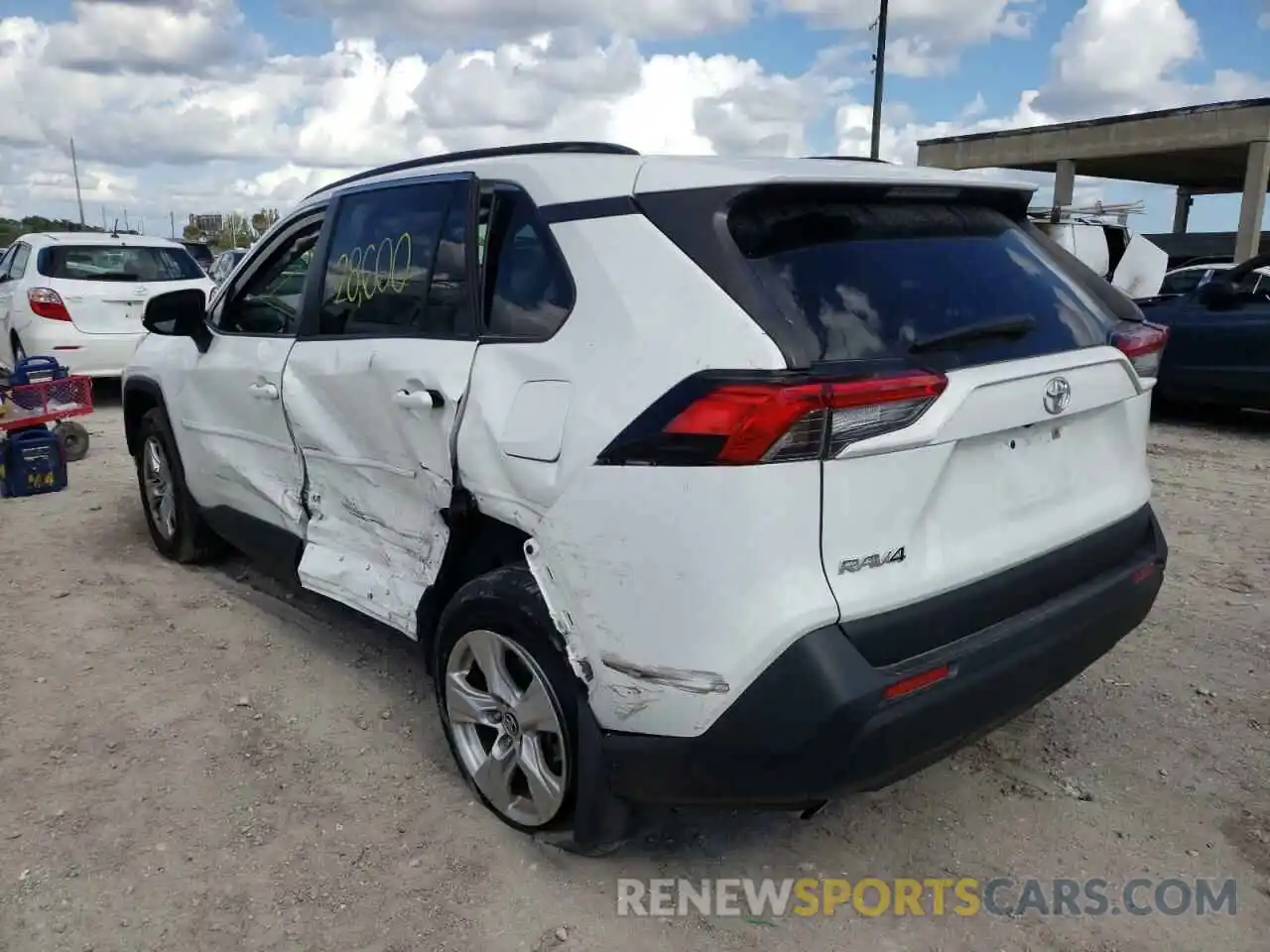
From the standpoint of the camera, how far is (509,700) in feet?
9.12

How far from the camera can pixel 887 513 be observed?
2227mm

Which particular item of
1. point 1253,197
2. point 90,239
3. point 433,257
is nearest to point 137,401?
point 433,257

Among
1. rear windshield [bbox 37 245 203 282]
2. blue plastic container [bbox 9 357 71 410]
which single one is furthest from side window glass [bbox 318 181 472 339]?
rear windshield [bbox 37 245 203 282]

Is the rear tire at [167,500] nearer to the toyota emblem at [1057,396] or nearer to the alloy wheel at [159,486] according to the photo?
the alloy wheel at [159,486]

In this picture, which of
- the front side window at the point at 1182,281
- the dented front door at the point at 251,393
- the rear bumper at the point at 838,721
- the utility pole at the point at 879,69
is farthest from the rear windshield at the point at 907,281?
the utility pole at the point at 879,69

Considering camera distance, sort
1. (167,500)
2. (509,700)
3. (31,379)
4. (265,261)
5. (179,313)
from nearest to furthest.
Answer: (509,700)
(265,261)
(179,313)
(167,500)
(31,379)

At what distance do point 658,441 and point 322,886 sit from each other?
59.8 inches

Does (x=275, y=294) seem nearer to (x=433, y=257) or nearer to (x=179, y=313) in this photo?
(x=179, y=313)

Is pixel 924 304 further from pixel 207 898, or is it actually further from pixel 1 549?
pixel 1 549

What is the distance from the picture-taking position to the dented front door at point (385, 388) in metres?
2.97

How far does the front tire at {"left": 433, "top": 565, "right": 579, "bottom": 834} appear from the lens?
2.57 metres

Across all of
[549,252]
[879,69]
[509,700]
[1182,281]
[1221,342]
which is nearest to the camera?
[549,252]

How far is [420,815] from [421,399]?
121 cm

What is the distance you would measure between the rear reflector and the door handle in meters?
1.45
